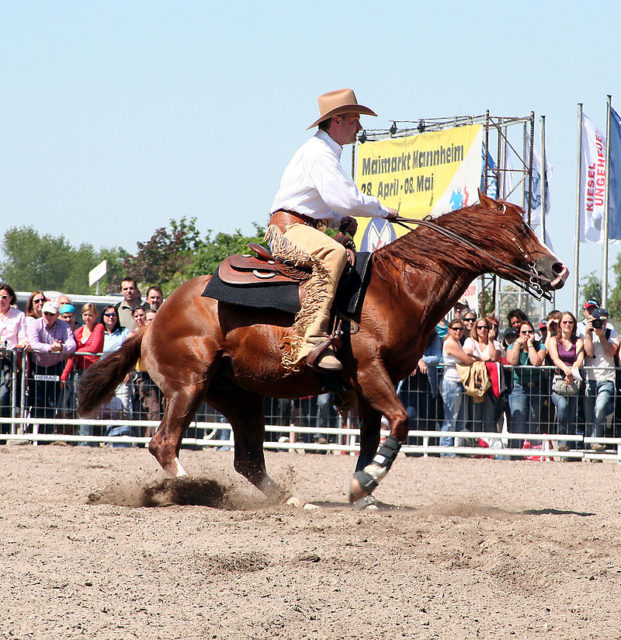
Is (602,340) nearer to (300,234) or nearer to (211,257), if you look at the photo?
(300,234)

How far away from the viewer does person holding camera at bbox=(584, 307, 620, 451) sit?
38.0 feet

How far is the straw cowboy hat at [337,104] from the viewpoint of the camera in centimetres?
690

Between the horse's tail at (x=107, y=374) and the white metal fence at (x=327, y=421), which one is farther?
the white metal fence at (x=327, y=421)

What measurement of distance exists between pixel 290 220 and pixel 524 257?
1.63 meters

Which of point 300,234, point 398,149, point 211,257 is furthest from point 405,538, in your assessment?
point 211,257

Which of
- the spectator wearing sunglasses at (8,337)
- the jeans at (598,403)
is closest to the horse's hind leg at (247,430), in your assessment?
the spectator wearing sunglasses at (8,337)

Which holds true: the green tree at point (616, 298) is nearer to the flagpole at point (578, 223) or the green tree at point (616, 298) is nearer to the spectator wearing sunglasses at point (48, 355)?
the flagpole at point (578, 223)

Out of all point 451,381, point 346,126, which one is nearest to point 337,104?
point 346,126

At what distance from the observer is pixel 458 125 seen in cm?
2491

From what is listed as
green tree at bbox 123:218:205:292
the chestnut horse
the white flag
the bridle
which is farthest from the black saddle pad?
green tree at bbox 123:218:205:292

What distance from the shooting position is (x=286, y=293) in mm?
6711

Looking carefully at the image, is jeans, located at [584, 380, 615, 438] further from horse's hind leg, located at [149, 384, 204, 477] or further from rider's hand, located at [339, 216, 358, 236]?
horse's hind leg, located at [149, 384, 204, 477]

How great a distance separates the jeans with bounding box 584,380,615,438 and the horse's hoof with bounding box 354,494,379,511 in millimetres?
5354

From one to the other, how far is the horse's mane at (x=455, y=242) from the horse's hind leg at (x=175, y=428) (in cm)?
161
